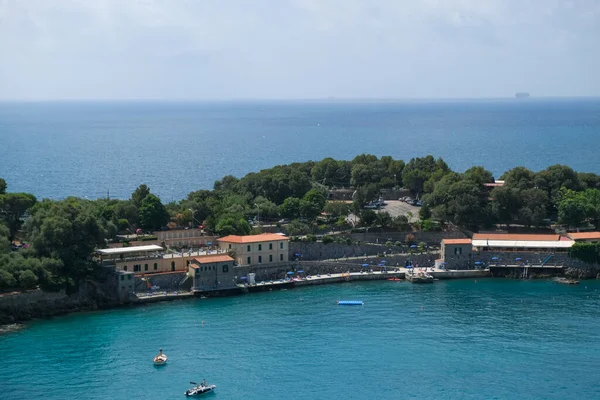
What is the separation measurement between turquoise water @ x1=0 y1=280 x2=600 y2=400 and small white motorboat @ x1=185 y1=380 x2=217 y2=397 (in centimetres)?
38

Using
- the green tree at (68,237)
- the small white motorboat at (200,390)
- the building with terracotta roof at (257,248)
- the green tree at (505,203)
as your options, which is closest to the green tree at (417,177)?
the green tree at (505,203)

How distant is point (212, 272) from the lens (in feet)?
200

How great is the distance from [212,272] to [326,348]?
15894 millimetres

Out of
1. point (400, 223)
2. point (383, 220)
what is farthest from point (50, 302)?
point (400, 223)

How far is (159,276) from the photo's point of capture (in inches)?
2352

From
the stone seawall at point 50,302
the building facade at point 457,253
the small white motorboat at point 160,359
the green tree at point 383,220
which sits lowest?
the small white motorboat at point 160,359

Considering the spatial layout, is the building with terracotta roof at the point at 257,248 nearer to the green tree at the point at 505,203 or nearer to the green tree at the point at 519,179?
the green tree at the point at 505,203

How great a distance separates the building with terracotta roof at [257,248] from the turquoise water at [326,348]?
3.97 metres

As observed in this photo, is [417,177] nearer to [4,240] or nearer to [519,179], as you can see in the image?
[519,179]

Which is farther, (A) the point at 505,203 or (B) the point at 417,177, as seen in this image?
(B) the point at 417,177

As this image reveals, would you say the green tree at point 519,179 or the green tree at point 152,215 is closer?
→ the green tree at point 152,215

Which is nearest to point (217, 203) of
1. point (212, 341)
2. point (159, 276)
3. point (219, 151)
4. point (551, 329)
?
point (159, 276)

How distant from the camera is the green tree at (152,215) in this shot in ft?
230

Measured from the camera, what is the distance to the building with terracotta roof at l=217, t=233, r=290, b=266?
63625 millimetres
